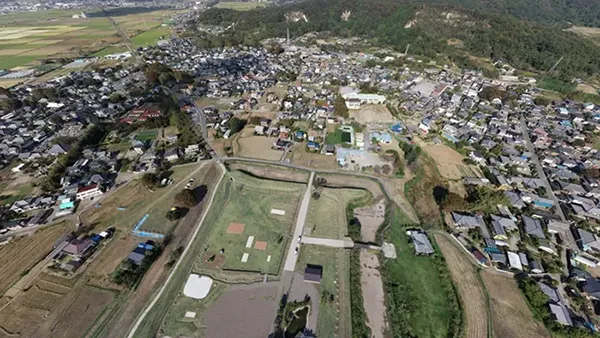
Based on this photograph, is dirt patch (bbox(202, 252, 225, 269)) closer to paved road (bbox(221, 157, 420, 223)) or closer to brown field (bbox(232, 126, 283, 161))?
paved road (bbox(221, 157, 420, 223))

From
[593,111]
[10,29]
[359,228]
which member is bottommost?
[359,228]

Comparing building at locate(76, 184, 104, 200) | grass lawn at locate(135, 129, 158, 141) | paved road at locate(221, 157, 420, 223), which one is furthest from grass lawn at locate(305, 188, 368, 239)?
grass lawn at locate(135, 129, 158, 141)

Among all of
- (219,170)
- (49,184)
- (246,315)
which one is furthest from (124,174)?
(246,315)

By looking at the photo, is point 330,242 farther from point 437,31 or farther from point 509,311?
point 437,31

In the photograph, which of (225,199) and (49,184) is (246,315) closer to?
(225,199)

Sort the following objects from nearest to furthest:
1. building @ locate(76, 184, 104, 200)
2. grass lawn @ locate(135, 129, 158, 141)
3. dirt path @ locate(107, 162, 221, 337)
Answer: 1. dirt path @ locate(107, 162, 221, 337)
2. building @ locate(76, 184, 104, 200)
3. grass lawn @ locate(135, 129, 158, 141)

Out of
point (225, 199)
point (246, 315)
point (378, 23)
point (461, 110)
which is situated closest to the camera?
point (246, 315)
